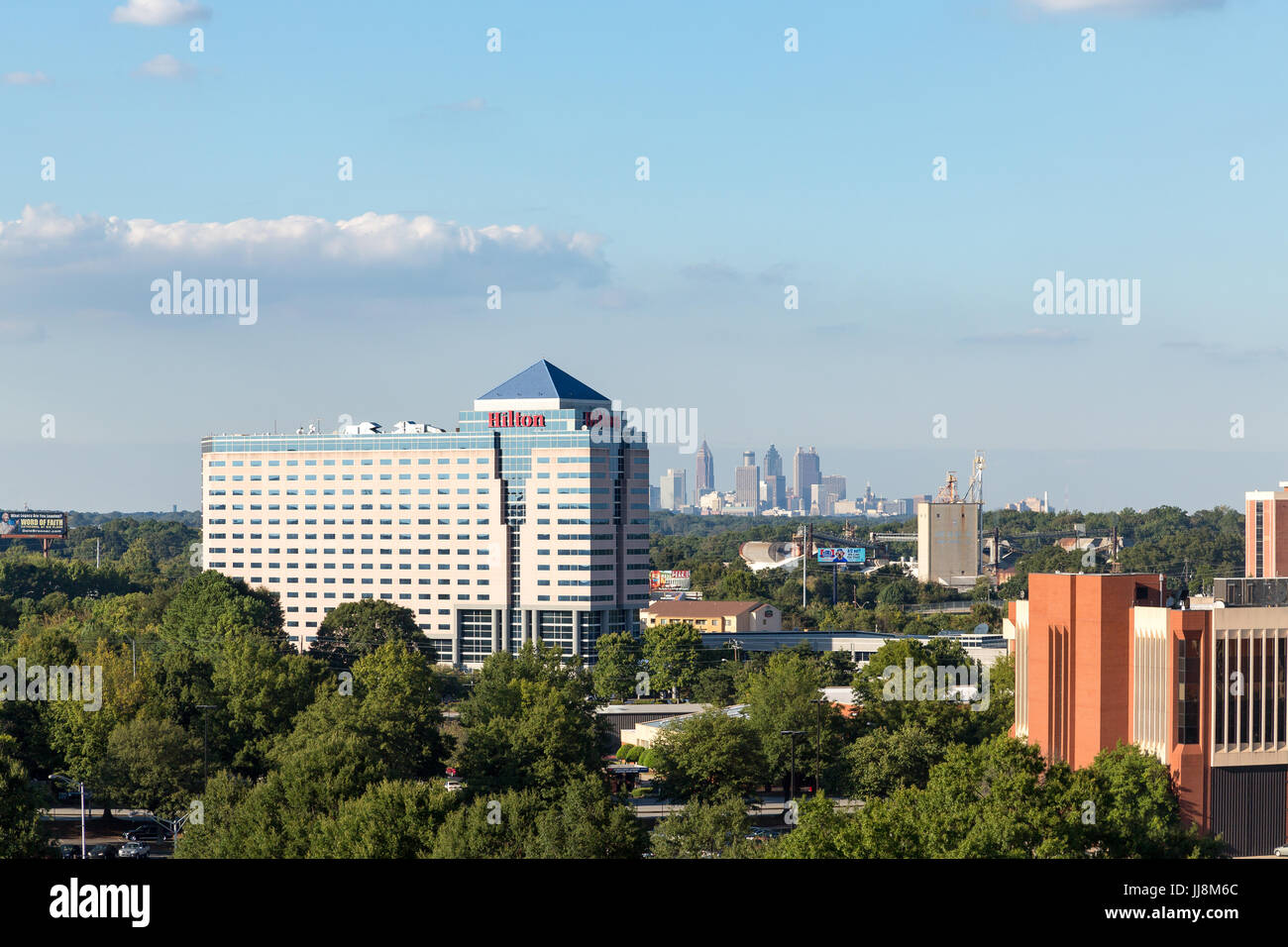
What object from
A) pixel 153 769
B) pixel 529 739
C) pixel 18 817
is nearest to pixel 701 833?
pixel 529 739

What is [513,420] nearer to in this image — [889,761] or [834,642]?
[834,642]

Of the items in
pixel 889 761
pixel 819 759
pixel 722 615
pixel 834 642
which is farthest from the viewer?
pixel 722 615

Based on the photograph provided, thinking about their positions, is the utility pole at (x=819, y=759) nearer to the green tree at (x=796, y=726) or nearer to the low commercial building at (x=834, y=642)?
the green tree at (x=796, y=726)

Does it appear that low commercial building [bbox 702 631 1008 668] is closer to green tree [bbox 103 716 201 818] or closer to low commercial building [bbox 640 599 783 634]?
low commercial building [bbox 640 599 783 634]

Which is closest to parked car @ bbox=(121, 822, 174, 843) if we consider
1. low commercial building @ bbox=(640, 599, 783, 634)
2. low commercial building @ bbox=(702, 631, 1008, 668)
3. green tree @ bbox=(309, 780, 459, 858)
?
green tree @ bbox=(309, 780, 459, 858)

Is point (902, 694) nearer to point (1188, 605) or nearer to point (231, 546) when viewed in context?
point (1188, 605)
